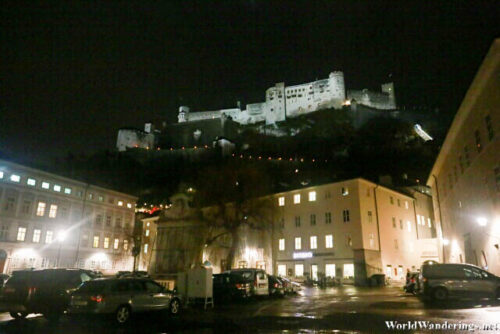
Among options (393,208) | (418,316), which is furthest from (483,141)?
(393,208)

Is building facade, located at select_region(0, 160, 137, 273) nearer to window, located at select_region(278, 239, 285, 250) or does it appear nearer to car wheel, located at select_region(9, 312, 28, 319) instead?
window, located at select_region(278, 239, 285, 250)

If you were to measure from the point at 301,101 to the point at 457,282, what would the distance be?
109059mm

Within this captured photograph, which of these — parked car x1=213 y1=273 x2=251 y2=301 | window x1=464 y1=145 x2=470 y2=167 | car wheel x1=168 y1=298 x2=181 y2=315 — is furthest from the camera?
window x1=464 y1=145 x2=470 y2=167

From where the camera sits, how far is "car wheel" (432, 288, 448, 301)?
1580 cm

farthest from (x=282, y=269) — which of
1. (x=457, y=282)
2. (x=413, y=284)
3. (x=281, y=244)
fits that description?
(x=457, y=282)

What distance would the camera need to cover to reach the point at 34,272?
13492 mm

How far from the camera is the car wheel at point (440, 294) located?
1580 cm

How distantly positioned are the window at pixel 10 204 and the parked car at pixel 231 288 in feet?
114

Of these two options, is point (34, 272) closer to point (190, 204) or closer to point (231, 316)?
point (231, 316)

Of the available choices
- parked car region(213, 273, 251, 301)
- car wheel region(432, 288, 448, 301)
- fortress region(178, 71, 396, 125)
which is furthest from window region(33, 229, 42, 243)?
fortress region(178, 71, 396, 125)

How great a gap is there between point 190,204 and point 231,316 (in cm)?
1951

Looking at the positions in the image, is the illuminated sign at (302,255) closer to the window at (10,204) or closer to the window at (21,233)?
the window at (21,233)

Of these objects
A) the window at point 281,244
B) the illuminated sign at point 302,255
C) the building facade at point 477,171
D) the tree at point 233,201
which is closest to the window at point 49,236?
the tree at point 233,201

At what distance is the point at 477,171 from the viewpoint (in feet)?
67.6
